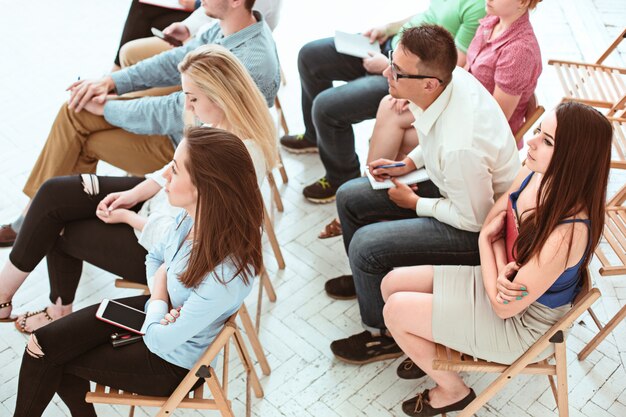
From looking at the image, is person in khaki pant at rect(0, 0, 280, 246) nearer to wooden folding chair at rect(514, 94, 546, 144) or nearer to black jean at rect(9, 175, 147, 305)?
black jean at rect(9, 175, 147, 305)

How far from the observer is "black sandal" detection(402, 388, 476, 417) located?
2801 mm

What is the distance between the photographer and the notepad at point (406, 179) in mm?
3117

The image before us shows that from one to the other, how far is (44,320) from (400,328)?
1797 mm

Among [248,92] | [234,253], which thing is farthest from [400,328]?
[248,92]

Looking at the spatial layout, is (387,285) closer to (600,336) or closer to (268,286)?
(268,286)

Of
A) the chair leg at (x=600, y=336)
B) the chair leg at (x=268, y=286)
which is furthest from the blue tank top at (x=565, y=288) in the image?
the chair leg at (x=268, y=286)

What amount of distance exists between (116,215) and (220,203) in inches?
33.7

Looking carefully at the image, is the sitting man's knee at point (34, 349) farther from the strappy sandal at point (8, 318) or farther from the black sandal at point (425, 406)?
the black sandal at point (425, 406)

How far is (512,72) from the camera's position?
122 inches

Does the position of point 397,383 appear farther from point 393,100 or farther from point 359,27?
point 359,27

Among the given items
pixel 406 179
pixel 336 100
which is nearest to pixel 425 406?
pixel 406 179

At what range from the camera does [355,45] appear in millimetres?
3951

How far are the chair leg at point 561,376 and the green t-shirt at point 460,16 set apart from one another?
1.83m

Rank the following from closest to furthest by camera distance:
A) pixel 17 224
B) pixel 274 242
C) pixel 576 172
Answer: pixel 576 172 → pixel 274 242 → pixel 17 224
